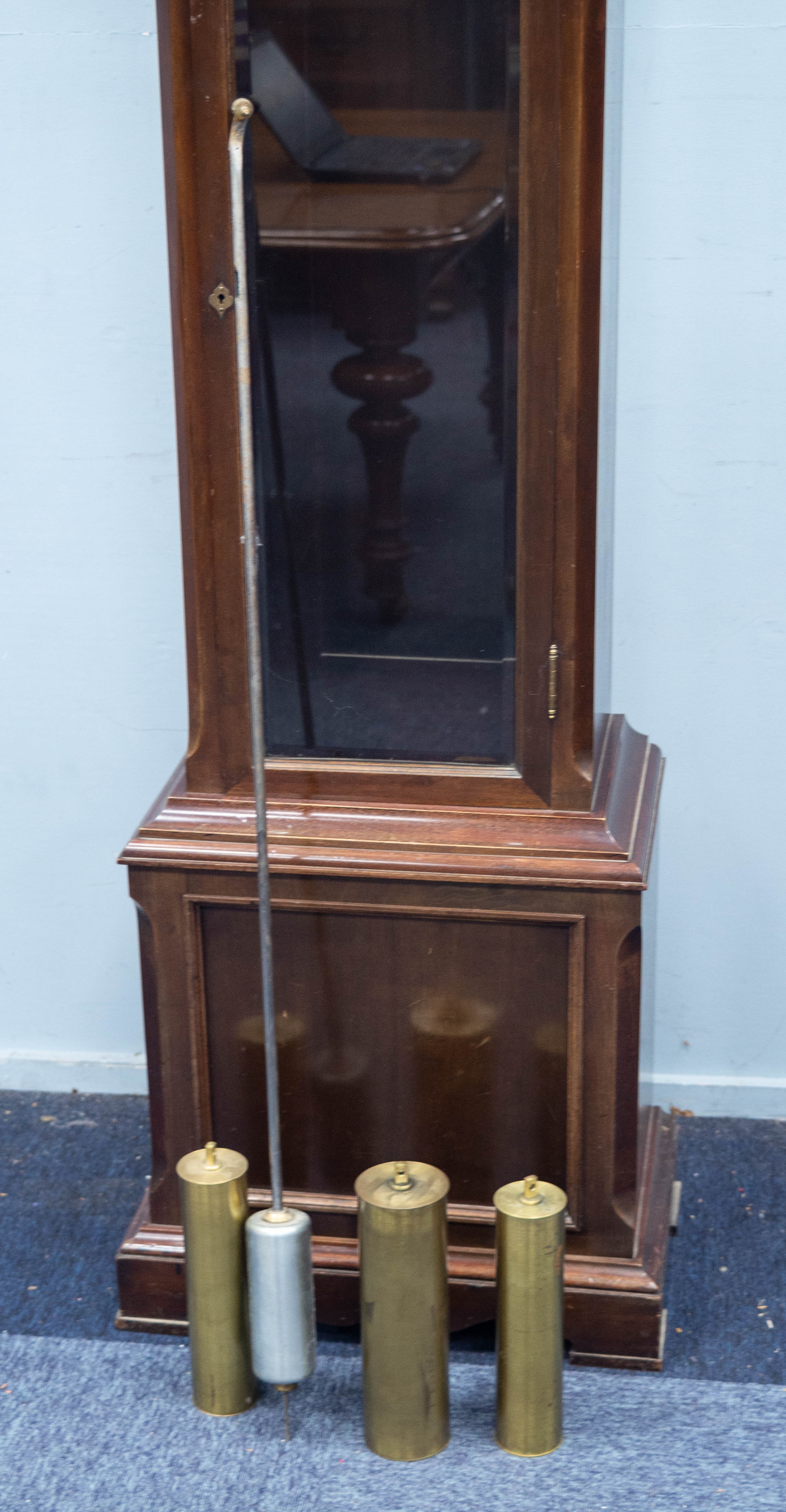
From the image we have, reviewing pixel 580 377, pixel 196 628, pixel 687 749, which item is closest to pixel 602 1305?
pixel 687 749

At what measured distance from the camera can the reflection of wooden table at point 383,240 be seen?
56.1 inches

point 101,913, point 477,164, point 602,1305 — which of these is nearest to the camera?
point 477,164

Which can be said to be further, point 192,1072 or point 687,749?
point 687,749

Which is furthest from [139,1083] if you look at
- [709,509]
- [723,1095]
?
[709,509]

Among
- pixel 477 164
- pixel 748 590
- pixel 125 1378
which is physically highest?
pixel 477 164

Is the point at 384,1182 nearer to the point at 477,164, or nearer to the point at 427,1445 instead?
the point at 427,1445

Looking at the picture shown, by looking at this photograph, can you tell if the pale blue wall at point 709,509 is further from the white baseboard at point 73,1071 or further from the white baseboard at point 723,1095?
the white baseboard at point 73,1071

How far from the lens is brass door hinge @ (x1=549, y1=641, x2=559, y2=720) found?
153 centimetres

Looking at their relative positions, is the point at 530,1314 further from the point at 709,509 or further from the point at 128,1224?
the point at 709,509

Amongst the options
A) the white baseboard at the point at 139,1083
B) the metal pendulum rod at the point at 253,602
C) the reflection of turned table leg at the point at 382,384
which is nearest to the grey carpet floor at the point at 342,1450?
the metal pendulum rod at the point at 253,602

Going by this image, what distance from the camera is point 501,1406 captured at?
5.00ft

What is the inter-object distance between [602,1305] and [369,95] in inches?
46.0

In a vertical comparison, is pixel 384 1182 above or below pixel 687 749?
below

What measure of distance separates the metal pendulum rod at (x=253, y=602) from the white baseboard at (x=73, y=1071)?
585 millimetres
